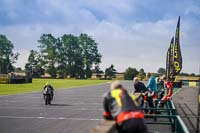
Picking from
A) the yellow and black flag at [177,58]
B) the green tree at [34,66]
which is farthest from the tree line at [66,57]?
the yellow and black flag at [177,58]

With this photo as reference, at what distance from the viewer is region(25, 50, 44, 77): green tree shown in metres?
145

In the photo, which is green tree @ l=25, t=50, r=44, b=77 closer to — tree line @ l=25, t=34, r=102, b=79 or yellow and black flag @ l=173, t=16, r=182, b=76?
tree line @ l=25, t=34, r=102, b=79

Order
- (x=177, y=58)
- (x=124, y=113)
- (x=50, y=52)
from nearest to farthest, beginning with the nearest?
(x=124, y=113) < (x=177, y=58) < (x=50, y=52)

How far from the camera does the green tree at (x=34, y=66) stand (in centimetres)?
14462

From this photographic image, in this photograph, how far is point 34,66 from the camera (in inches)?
5935

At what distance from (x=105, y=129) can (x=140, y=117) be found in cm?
76

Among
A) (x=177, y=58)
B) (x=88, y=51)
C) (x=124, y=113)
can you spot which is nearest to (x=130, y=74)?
(x=88, y=51)

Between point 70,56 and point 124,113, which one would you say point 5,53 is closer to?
point 70,56

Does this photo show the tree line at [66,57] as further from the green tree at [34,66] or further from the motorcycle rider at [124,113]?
the motorcycle rider at [124,113]

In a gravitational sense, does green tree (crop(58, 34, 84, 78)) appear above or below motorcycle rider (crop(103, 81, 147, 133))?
above

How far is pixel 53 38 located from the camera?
147m

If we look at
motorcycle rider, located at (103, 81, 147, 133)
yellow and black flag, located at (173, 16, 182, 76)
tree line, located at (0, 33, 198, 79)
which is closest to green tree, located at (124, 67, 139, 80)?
tree line, located at (0, 33, 198, 79)

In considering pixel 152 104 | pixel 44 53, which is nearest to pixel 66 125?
pixel 152 104

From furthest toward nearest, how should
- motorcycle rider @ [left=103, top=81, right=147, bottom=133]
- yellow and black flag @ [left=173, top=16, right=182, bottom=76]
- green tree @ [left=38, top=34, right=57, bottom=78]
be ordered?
1. green tree @ [left=38, top=34, right=57, bottom=78]
2. yellow and black flag @ [left=173, top=16, right=182, bottom=76]
3. motorcycle rider @ [left=103, top=81, right=147, bottom=133]
